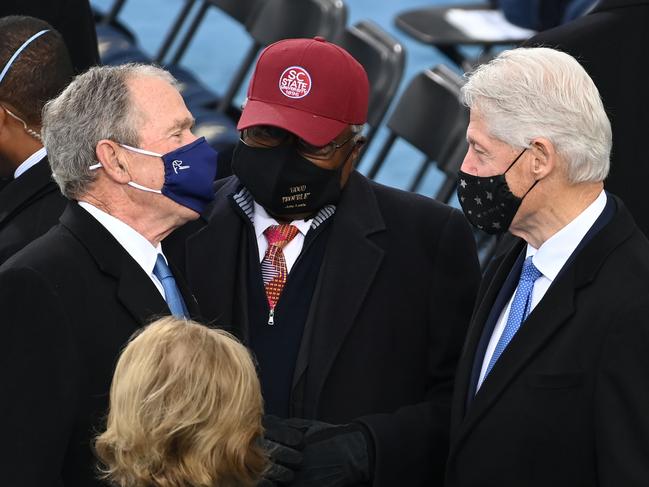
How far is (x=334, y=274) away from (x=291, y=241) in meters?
0.14

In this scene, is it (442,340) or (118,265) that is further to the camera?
(442,340)

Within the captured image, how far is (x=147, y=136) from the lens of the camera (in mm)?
2785

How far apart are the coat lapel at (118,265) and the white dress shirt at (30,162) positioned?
1.88ft

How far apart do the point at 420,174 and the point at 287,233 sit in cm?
294

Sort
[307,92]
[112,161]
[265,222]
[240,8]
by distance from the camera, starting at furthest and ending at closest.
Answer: [240,8]
[265,222]
[307,92]
[112,161]

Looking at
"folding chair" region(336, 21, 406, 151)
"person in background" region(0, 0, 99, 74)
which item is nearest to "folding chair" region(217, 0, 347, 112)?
"folding chair" region(336, 21, 406, 151)

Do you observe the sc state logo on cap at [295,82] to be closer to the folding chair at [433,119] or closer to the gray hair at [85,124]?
the gray hair at [85,124]

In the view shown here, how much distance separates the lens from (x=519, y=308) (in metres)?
2.78

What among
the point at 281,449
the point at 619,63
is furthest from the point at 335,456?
the point at 619,63

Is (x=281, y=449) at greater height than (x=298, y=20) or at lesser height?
greater

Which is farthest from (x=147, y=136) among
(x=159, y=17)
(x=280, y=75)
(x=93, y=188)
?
(x=159, y=17)

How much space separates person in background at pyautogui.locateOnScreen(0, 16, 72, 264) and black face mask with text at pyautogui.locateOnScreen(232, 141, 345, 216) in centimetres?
55

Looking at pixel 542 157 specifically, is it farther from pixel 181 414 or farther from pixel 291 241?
pixel 181 414

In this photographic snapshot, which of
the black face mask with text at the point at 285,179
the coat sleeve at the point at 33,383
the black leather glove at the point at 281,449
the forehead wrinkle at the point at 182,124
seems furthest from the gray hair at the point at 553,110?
the coat sleeve at the point at 33,383
